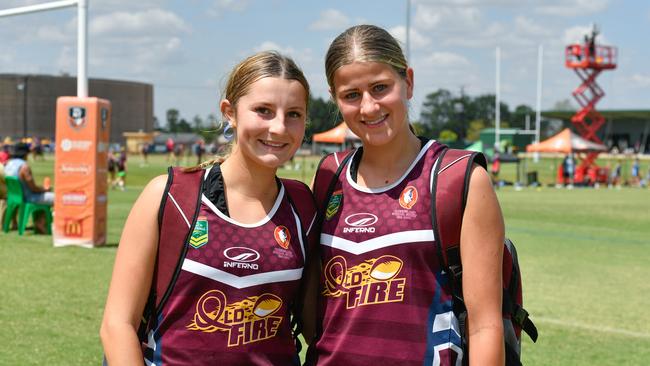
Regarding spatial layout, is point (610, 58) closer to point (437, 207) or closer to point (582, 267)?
point (582, 267)

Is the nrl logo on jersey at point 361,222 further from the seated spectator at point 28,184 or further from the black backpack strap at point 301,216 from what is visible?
the seated spectator at point 28,184

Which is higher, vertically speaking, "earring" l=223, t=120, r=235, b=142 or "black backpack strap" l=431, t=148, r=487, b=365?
"earring" l=223, t=120, r=235, b=142

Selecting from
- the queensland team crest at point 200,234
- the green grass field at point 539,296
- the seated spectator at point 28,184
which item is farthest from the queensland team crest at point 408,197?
the seated spectator at point 28,184

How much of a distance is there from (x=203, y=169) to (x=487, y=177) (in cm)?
95

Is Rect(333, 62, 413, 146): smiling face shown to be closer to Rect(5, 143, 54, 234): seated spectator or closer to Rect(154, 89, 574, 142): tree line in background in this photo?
Rect(5, 143, 54, 234): seated spectator

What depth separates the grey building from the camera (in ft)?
331

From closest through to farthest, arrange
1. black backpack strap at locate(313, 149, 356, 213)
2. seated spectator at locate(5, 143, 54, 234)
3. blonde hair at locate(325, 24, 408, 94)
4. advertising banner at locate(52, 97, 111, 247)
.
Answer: blonde hair at locate(325, 24, 408, 94) < black backpack strap at locate(313, 149, 356, 213) < advertising banner at locate(52, 97, 111, 247) < seated spectator at locate(5, 143, 54, 234)

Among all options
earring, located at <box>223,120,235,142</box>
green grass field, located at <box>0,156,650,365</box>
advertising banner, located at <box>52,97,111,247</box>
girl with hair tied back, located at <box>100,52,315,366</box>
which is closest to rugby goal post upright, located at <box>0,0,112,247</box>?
advertising banner, located at <box>52,97,111,247</box>

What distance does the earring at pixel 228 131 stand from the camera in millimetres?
3026

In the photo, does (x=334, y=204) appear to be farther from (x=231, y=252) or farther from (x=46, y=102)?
(x=46, y=102)

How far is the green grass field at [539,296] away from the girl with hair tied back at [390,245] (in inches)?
151

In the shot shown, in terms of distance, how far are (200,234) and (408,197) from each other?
0.68 metres

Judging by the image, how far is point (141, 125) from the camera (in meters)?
115

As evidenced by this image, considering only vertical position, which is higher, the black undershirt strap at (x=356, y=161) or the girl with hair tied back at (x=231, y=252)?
the black undershirt strap at (x=356, y=161)
